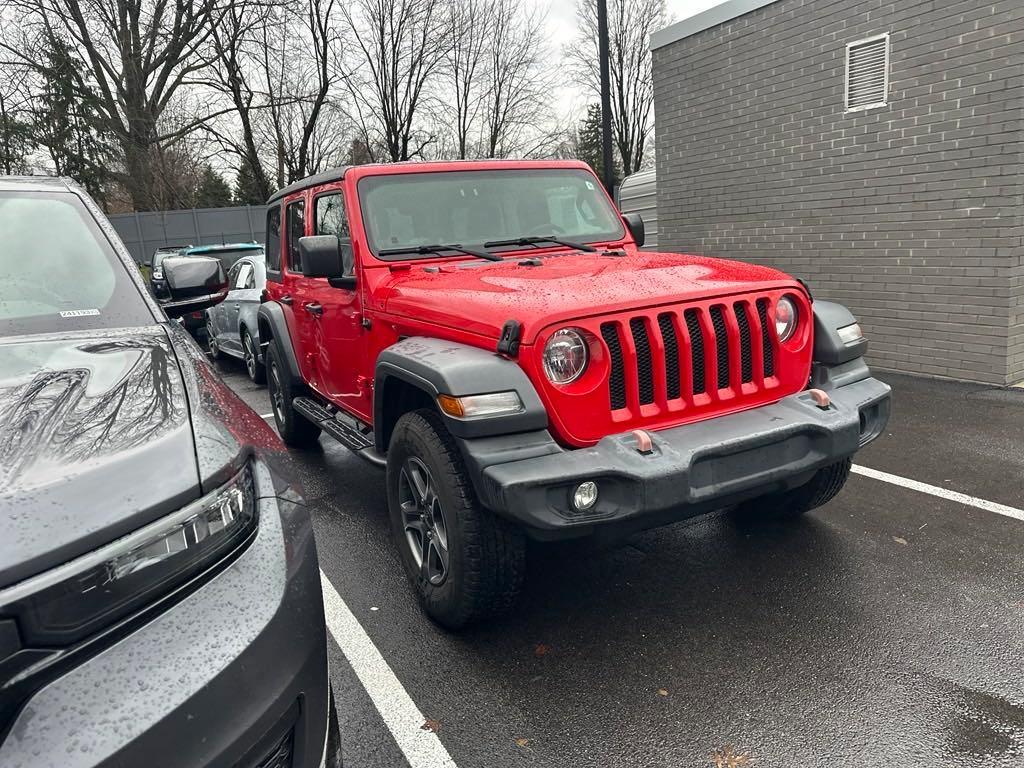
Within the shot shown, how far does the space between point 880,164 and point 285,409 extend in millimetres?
6098

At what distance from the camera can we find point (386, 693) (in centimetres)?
267

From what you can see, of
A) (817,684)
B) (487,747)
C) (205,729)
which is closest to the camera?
(205,729)

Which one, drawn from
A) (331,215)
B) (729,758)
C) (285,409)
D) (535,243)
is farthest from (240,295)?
(729,758)

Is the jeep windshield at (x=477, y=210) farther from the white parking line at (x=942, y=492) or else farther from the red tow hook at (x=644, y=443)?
the white parking line at (x=942, y=492)

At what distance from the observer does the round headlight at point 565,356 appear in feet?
8.67

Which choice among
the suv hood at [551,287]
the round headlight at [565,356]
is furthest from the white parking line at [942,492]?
the round headlight at [565,356]

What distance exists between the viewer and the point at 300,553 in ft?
5.45

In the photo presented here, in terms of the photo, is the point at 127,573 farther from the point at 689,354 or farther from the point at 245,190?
the point at 245,190

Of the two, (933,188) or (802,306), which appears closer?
(802,306)

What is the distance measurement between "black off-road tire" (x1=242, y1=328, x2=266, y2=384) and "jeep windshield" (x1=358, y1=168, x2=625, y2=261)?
194 inches

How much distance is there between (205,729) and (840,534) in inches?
130

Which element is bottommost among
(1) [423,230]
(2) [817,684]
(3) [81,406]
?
(2) [817,684]

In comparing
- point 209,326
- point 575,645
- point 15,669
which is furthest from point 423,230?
point 209,326

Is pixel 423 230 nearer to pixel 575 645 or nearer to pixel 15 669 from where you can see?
pixel 575 645
